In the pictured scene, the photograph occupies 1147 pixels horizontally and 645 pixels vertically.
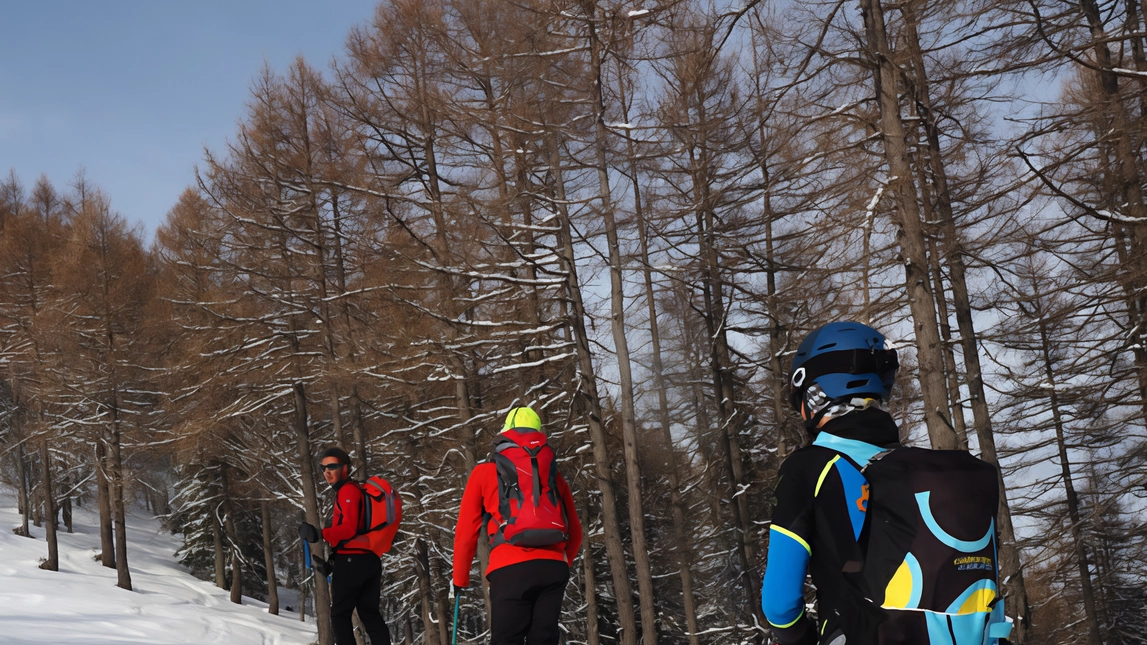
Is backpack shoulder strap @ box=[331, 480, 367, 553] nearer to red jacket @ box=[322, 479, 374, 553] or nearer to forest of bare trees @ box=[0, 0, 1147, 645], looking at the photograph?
red jacket @ box=[322, 479, 374, 553]

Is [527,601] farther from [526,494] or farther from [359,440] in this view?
[359,440]

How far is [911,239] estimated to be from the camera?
29.1 feet

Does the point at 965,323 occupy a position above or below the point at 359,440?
above

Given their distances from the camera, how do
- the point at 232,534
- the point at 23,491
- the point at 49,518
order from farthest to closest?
the point at 23,491
the point at 232,534
the point at 49,518

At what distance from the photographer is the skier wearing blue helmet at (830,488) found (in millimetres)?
2375

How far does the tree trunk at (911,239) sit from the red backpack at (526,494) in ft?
16.7

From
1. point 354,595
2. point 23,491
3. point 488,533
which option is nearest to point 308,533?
point 354,595

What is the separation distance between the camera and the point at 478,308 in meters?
14.9

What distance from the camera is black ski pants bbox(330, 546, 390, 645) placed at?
692 cm

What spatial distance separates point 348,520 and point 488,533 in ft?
7.59

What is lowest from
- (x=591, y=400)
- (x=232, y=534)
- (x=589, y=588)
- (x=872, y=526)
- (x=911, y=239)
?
(x=589, y=588)

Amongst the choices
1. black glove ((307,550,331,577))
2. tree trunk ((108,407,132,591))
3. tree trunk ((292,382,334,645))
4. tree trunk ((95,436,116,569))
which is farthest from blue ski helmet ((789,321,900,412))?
tree trunk ((95,436,116,569))

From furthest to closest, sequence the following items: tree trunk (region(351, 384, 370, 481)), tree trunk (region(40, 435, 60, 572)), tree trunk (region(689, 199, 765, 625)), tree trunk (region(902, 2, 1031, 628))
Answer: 1. tree trunk (region(40, 435, 60, 572))
2. tree trunk (region(351, 384, 370, 481))
3. tree trunk (region(689, 199, 765, 625))
4. tree trunk (region(902, 2, 1031, 628))

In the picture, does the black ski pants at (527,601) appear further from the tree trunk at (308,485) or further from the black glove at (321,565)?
the tree trunk at (308,485)
